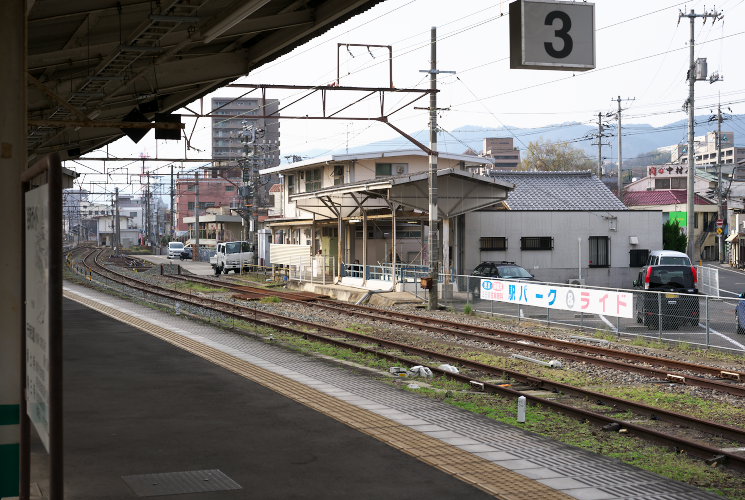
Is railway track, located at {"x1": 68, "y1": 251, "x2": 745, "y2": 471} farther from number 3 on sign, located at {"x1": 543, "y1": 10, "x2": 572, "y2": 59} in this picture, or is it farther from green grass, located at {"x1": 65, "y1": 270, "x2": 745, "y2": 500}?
number 3 on sign, located at {"x1": 543, "y1": 10, "x2": 572, "y2": 59}

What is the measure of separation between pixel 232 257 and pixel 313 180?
11455mm

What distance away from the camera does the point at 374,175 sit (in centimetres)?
4528

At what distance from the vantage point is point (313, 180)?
49.1 metres

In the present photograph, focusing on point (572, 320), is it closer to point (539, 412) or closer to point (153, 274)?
point (539, 412)

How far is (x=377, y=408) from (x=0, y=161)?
6.53 meters

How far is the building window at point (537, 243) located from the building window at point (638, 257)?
4228 mm

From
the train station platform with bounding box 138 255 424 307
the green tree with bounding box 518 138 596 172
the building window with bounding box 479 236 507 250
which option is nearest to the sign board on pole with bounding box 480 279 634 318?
the train station platform with bounding box 138 255 424 307

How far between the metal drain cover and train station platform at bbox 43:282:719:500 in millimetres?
17

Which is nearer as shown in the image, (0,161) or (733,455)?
(0,161)

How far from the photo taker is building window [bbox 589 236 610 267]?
4038 centimetres

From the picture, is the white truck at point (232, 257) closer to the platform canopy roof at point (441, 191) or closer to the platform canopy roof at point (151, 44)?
the platform canopy roof at point (441, 191)

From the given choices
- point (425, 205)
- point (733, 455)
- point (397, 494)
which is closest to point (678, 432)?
point (733, 455)

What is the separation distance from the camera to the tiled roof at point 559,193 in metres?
46.3

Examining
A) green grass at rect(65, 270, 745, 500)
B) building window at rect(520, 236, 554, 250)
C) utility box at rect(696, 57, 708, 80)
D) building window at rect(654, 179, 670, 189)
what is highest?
utility box at rect(696, 57, 708, 80)
